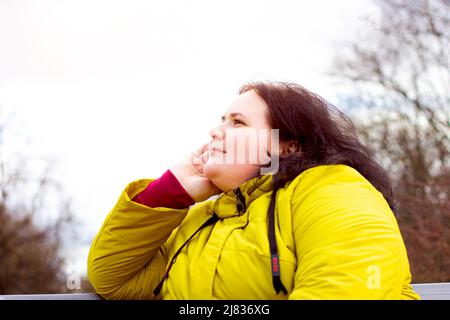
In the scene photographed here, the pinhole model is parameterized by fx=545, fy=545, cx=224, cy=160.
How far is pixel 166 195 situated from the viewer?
186cm

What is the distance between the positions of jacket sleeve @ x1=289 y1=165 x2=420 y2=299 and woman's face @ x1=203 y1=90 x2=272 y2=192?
33 centimetres

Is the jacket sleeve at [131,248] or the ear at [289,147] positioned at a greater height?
the ear at [289,147]

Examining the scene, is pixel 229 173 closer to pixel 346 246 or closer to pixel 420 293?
pixel 346 246

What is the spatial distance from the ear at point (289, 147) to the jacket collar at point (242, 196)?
187 millimetres

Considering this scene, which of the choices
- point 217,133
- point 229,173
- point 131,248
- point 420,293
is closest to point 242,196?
point 229,173

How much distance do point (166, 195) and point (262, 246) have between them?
0.47 metres

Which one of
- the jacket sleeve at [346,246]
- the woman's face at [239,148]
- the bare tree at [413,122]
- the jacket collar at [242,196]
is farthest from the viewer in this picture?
the bare tree at [413,122]

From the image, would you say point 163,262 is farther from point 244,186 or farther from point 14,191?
point 14,191

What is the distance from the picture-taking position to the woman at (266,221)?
1347 mm

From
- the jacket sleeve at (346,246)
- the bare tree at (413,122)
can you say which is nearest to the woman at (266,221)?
the jacket sleeve at (346,246)

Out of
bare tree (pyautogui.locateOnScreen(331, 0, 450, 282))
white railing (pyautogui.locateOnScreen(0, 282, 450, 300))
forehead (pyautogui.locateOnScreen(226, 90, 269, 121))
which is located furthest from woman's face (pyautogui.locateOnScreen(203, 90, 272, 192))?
bare tree (pyautogui.locateOnScreen(331, 0, 450, 282))

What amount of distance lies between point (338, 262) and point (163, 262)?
889mm

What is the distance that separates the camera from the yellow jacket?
1319mm

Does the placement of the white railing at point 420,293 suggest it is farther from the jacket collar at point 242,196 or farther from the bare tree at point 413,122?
the bare tree at point 413,122
